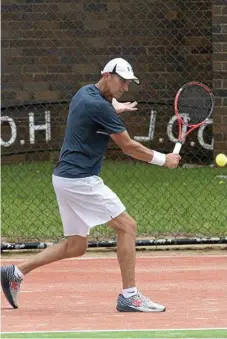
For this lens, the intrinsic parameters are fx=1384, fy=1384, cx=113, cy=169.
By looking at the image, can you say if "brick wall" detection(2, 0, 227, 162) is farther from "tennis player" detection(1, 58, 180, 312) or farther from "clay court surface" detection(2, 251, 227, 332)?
"tennis player" detection(1, 58, 180, 312)

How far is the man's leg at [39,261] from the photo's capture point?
361 inches

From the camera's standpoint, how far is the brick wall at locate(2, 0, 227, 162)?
1811 centimetres

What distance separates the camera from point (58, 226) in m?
12.8

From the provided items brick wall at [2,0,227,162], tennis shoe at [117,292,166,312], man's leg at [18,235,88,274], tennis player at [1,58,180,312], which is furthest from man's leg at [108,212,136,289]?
brick wall at [2,0,227,162]

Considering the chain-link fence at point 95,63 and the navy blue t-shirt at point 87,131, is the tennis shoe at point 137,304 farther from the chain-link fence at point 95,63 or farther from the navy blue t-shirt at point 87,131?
the chain-link fence at point 95,63

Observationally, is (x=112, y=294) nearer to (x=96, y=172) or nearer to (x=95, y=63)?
(x=96, y=172)

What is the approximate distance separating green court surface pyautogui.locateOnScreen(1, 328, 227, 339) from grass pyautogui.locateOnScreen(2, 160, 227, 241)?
3.96 metres

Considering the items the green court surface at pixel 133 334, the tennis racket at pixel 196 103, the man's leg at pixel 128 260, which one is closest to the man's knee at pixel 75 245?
the man's leg at pixel 128 260

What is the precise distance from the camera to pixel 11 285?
30.2 ft

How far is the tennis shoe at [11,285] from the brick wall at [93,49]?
883 centimetres

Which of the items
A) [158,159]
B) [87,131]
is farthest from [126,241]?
[87,131]

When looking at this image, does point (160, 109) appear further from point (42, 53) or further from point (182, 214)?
point (182, 214)

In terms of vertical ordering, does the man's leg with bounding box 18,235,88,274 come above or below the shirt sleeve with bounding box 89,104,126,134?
below

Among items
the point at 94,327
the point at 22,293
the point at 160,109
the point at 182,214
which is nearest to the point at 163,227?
the point at 182,214
